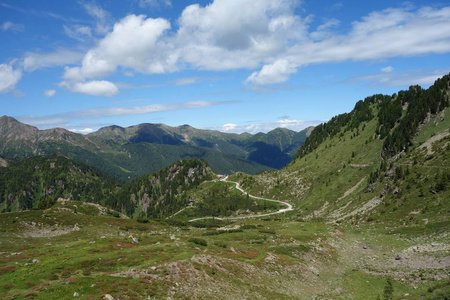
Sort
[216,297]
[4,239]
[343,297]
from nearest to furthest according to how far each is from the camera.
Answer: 1. [216,297]
2. [343,297]
3. [4,239]

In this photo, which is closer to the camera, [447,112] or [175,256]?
[175,256]

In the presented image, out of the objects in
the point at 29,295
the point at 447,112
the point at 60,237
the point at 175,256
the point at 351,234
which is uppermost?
the point at 447,112

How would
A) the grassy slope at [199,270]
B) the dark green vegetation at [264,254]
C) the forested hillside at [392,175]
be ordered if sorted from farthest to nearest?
the forested hillside at [392,175] < the dark green vegetation at [264,254] < the grassy slope at [199,270]

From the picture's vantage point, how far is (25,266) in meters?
35.8

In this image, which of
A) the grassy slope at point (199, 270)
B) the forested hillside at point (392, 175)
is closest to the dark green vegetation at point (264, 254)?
the grassy slope at point (199, 270)

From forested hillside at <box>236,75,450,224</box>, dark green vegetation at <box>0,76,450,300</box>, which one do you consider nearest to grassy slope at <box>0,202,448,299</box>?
dark green vegetation at <box>0,76,450,300</box>

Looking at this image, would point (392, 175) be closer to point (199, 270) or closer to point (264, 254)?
point (264, 254)

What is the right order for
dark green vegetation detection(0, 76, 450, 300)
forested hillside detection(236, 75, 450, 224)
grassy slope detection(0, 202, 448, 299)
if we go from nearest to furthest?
1. grassy slope detection(0, 202, 448, 299)
2. dark green vegetation detection(0, 76, 450, 300)
3. forested hillside detection(236, 75, 450, 224)

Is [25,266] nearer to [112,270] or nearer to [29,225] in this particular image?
[112,270]

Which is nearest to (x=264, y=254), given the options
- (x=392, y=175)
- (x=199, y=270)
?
(x=199, y=270)

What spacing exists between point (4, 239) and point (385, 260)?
84347 mm

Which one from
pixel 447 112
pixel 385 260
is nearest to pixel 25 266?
pixel 385 260

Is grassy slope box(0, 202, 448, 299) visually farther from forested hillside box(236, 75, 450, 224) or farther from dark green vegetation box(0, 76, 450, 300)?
forested hillside box(236, 75, 450, 224)

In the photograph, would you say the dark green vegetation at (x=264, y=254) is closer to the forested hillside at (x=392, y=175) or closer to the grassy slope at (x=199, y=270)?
the grassy slope at (x=199, y=270)
